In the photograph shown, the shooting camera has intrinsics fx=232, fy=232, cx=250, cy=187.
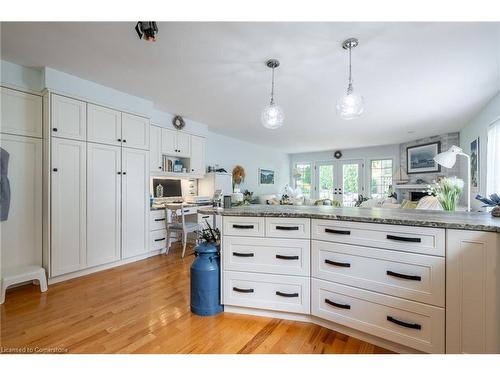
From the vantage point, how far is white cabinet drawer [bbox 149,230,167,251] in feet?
11.9

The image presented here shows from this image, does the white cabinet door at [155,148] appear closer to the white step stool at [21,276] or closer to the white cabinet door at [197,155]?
the white cabinet door at [197,155]

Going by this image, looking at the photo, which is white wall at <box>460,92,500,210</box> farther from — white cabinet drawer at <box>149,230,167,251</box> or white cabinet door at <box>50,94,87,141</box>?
white cabinet door at <box>50,94,87,141</box>

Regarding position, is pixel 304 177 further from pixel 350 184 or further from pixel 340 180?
pixel 350 184

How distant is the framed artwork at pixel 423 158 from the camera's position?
5886 millimetres


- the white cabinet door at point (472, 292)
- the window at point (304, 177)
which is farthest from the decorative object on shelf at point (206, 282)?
the window at point (304, 177)

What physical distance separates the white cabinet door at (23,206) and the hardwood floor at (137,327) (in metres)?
0.38

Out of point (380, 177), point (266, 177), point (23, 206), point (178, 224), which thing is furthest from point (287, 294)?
point (380, 177)

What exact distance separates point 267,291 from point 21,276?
95.9 inches

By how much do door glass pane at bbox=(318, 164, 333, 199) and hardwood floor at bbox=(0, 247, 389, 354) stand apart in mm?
6819

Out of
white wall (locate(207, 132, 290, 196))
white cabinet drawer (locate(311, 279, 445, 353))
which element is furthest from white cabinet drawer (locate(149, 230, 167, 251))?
white cabinet drawer (locate(311, 279, 445, 353))

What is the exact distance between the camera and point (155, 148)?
3.79 meters

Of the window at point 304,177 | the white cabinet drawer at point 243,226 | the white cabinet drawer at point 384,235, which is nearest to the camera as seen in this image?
the white cabinet drawer at point 384,235
